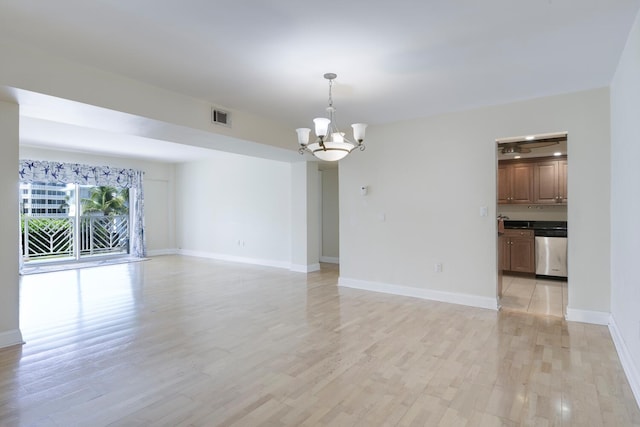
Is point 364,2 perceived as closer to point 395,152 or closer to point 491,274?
point 395,152

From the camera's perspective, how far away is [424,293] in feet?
15.5

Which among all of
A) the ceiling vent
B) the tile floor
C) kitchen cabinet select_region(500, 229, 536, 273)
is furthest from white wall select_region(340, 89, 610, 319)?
kitchen cabinet select_region(500, 229, 536, 273)

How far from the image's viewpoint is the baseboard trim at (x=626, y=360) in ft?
7.35

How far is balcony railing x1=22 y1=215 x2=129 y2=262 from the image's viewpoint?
736 centimetres

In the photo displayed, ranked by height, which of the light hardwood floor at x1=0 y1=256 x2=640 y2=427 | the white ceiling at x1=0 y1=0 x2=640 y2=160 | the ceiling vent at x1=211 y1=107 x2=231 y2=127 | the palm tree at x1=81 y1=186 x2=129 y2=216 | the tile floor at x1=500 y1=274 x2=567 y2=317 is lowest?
the tile floor at x1=500 y1=274 x2=567 y2=317

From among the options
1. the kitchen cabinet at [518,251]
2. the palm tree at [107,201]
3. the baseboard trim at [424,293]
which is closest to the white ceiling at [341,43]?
the baseboard trim at [424,293]

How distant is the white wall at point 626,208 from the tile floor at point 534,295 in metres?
0.84

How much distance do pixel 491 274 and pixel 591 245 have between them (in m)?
1.06

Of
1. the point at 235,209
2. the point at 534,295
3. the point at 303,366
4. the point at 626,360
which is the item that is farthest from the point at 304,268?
the point at 626,360

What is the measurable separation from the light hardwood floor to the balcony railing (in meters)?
3.63

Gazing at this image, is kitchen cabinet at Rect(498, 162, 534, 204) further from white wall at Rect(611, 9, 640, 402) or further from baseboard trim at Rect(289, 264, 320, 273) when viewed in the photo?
baseboard trim at Rect(289, 264, 320, 273)

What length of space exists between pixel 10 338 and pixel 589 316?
18.9 feet

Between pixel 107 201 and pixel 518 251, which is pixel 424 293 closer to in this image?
pixel 518 251

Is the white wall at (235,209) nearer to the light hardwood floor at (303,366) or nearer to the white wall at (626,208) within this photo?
the light hardwood floor at (303,366)
